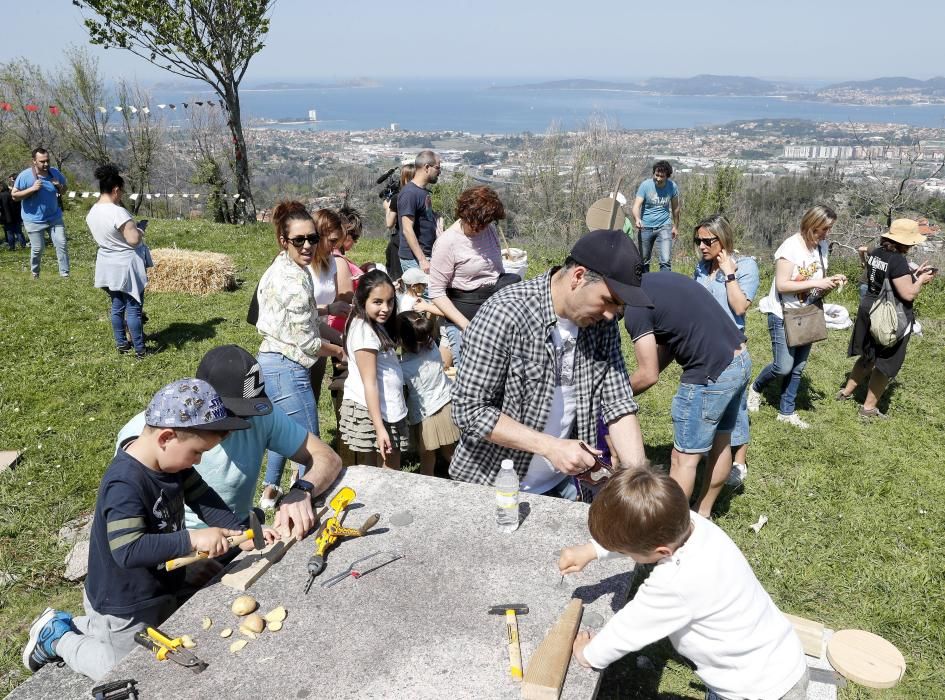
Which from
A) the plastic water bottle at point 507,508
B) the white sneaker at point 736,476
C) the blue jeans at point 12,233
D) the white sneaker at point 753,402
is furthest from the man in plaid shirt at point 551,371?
the blue jeans at point 12,233

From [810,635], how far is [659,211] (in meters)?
7.41

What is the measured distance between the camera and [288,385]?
14.4 feet

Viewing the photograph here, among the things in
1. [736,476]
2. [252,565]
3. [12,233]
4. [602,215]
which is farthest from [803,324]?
[12,233]

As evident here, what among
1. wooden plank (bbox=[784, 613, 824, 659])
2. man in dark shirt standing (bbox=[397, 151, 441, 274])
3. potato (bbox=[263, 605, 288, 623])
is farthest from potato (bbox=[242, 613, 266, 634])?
man in dark shirt standing (bbox=[397, 151, 441, 274])

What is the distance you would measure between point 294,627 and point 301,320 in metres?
2.44

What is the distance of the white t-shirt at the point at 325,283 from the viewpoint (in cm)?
529

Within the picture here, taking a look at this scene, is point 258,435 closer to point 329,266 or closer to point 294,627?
point 294,627

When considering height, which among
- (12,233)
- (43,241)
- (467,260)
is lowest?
(12,233)

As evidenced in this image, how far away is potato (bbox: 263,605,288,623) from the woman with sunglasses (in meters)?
2.00

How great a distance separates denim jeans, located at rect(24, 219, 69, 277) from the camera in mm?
10688

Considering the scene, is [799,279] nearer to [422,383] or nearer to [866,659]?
A: [866,659]

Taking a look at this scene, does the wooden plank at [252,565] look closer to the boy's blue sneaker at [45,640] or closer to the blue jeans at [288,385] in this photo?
the boy's blue sneaker at [45,640]

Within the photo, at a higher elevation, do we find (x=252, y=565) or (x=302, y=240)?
(x=302, y=240)

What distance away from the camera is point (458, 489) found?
3.17m
